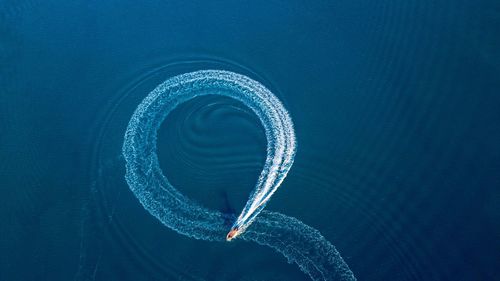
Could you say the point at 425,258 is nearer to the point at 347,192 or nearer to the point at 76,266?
the point at 347,192

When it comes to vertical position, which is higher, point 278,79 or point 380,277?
point 278,79

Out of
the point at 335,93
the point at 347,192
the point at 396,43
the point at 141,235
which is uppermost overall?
the point at 396,43

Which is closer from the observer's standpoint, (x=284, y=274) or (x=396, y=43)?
(x=284, y=274)

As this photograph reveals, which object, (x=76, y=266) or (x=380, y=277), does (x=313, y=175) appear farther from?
(x=76, y=266)

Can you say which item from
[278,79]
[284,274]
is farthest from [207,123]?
[284,274]

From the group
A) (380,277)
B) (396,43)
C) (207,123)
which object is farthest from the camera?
(396,43)

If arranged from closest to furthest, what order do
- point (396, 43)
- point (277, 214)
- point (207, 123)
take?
1. point (277, 214)
2. point (207, 123)
3. point (396, 43)
